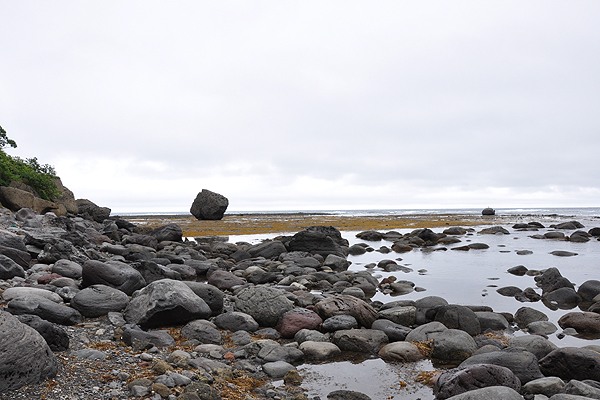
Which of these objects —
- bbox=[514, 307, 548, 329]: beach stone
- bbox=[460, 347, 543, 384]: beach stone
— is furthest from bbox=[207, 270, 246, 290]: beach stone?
bbox=[514, 307, 548, 329]: beach stone

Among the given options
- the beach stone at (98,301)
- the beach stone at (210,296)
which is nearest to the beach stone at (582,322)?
the beach stone at (210,296)

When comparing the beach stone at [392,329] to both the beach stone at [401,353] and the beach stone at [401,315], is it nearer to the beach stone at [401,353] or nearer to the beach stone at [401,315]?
the beach stone at [401,315]

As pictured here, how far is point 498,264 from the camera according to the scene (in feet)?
60.8

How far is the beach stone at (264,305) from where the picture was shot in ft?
28.1

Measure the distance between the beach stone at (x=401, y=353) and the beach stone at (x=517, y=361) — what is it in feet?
3.42

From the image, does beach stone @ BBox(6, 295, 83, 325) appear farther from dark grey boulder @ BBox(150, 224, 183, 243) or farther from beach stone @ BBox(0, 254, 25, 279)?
dark grey boulder @ BBox(150, 224, 183, 243)

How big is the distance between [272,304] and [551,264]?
16124 mm

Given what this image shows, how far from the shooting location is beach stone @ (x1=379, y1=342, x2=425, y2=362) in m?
6.83

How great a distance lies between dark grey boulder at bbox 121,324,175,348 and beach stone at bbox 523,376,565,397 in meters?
5.58

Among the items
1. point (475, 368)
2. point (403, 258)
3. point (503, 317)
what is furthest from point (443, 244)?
point (475, 368)

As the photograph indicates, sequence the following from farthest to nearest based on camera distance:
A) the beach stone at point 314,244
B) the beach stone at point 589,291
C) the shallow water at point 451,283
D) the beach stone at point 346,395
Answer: the beach stone at point 314,244 < the beach stone at point 589,291 < the shallow water at point 451,283 < the beach stone at point 346,395

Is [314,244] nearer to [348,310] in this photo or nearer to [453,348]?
[348,310]

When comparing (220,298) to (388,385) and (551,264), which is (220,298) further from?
(551,264)

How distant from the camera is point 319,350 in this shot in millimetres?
6953
